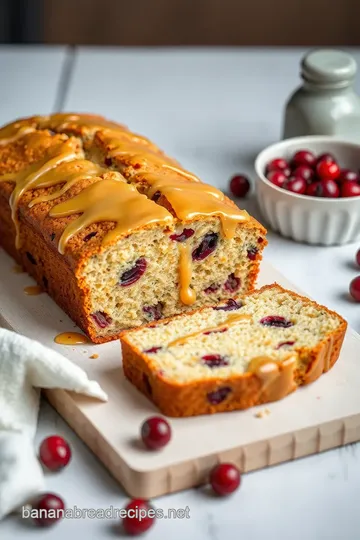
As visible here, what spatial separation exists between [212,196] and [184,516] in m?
1.39

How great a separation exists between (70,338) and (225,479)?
1001mm

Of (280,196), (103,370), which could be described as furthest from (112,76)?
(103,370)

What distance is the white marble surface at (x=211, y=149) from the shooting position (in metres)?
3.03

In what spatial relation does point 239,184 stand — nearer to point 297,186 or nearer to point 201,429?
point 297,186

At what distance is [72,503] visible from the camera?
10.2 feet

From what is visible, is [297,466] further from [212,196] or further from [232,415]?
[212,196]

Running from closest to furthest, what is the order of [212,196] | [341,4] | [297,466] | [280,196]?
1. [297,466]
2. [212,196]
3. [280,196]
4. [341,4]

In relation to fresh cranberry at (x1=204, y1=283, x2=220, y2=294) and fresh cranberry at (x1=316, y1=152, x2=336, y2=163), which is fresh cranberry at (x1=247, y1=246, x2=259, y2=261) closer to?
fresh cranberry at (x1=204, y1=283, x2=220, y2=294)

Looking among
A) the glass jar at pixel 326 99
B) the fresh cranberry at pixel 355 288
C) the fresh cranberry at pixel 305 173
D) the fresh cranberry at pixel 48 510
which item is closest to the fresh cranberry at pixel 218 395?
the fresh cranberry at pixel 48 510

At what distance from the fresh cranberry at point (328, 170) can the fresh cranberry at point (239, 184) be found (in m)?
0.45

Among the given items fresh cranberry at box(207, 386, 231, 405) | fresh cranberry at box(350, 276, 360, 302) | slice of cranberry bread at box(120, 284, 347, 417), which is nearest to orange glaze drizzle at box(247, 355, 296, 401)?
slice of cranberry bread at box(120, 284, 347, 417)

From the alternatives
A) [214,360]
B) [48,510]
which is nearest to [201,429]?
[214,360]

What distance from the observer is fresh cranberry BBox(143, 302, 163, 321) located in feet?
12.7

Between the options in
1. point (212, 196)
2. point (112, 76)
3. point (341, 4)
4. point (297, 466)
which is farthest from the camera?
point (341, 4)
